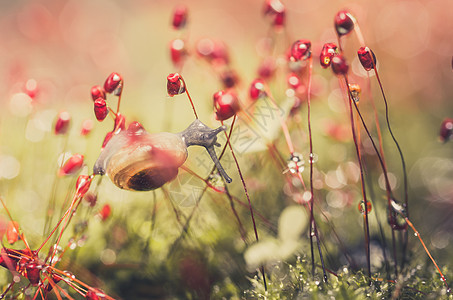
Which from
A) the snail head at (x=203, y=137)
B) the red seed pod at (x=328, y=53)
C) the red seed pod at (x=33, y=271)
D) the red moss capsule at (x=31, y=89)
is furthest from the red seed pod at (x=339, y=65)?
the red moss capsule at (x=31, y=89)

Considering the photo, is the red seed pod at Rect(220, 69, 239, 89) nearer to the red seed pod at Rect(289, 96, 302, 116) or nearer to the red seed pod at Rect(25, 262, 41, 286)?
the red seed pod at Rect(289, 96, 302, 116)

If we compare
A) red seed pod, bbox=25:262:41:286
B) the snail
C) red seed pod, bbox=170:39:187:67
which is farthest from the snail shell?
red seed pod, bbox=170:39:187:67

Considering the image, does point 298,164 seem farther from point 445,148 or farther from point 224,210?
point 445,148

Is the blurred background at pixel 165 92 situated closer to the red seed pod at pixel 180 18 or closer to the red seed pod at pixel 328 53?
the red seed pod at pixel 180 18

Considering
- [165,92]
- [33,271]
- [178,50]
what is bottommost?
[33,271]

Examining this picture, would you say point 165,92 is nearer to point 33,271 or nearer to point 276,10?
point 276,10

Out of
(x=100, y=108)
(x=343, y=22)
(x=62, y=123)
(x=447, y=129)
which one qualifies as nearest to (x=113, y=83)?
(x=100, y=108)
